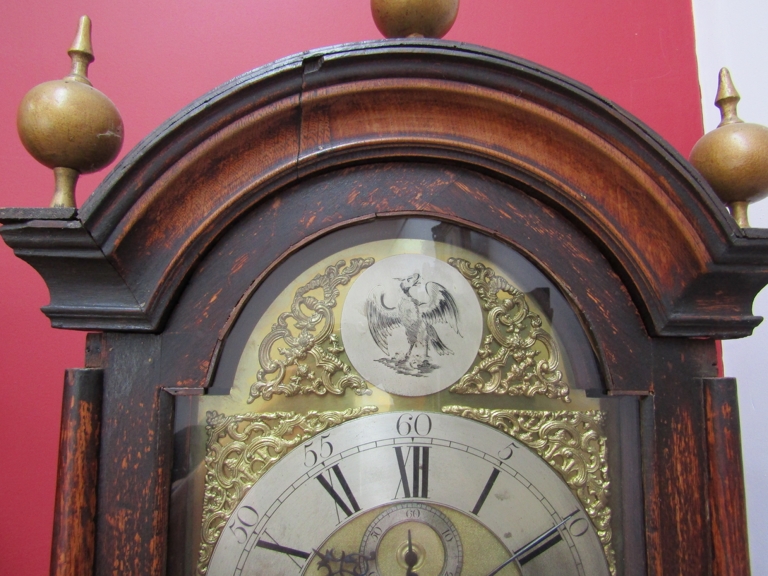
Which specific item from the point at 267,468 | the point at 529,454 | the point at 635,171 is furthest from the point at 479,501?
the point at 635,171

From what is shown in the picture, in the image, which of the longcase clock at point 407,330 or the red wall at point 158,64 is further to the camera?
the red wall at point 158,64

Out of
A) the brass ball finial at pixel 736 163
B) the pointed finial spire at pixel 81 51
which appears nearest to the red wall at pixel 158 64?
the pointed finial spire at pixel 81 51

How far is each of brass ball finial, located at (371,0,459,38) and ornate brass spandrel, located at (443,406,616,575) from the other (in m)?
0.40

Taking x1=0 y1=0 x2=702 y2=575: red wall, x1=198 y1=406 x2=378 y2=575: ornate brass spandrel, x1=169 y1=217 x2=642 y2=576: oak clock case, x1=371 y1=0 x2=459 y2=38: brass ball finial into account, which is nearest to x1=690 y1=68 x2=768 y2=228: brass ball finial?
x1=169 y1=217 x2=642 y2=576: oak clock case

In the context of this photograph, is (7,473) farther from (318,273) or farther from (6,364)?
(318,273)

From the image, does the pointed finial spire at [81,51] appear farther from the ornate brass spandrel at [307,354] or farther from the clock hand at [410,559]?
the clock hand at [410,559]

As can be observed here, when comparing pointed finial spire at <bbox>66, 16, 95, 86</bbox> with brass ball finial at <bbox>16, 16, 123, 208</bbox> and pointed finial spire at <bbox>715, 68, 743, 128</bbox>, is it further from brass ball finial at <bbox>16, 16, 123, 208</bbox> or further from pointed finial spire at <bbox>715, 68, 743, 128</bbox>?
pointed finial spire at <bbox>715, 68, 743, 128</bbox>

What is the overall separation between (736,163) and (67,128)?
647 mm

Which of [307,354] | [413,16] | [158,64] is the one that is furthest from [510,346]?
[158,64]

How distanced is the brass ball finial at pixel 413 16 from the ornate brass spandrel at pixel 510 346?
0.26 m

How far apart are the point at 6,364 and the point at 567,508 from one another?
0.89 m

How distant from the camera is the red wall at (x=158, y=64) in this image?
95 cm

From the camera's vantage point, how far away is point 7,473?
94cm

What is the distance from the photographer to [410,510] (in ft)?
1.90
